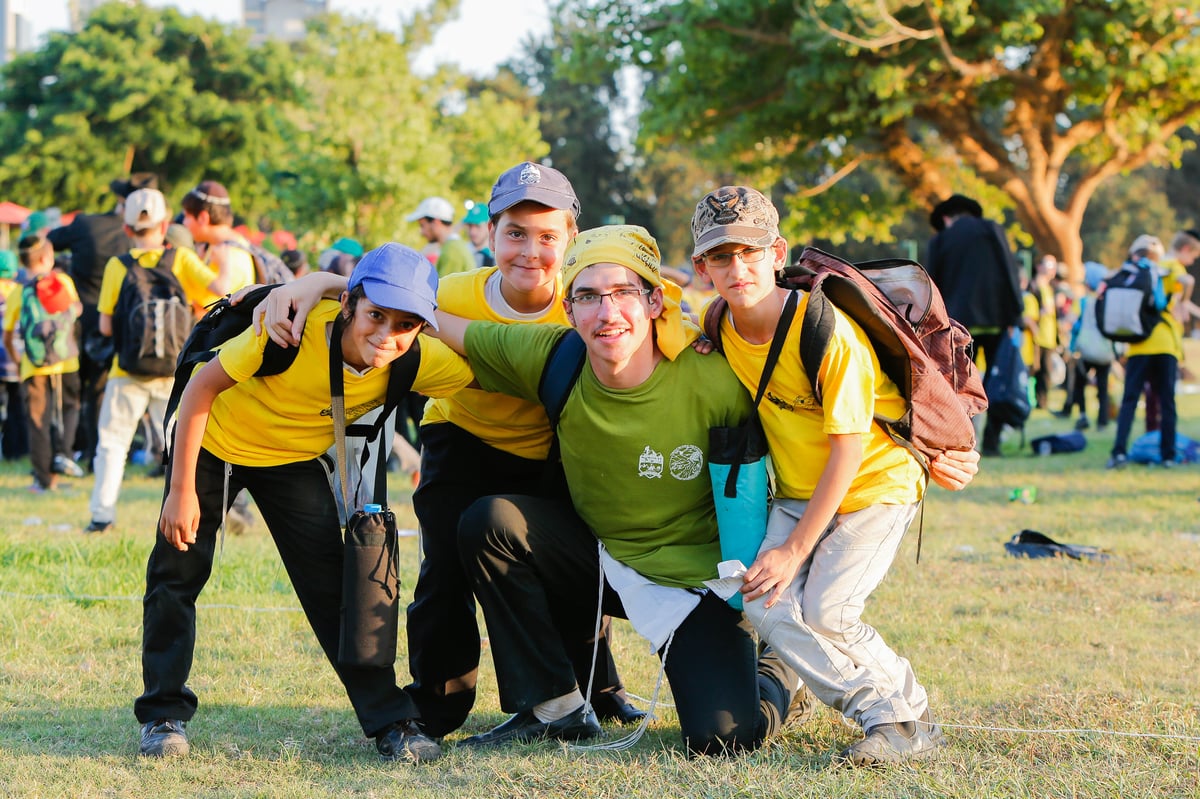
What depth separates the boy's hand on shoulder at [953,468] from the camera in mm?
3824

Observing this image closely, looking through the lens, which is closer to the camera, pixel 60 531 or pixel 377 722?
pixel 377 722

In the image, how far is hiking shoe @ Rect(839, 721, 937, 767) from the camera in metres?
3.48

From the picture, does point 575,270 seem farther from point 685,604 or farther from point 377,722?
point 377,722

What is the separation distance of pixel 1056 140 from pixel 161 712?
21.7 metres

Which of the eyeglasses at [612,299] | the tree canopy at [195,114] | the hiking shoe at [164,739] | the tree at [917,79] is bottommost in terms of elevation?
the hiking shoe at [164,739]

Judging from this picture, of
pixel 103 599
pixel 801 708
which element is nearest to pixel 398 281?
pixel 801 708

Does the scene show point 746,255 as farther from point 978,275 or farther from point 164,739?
point 978,275

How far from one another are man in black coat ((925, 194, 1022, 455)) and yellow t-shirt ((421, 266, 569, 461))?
6991 millimetres

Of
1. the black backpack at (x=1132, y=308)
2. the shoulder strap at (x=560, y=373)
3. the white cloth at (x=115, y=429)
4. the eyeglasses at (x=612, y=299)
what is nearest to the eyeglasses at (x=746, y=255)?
the eyeglasses at (x=612, y=299)

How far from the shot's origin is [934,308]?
3719 mm

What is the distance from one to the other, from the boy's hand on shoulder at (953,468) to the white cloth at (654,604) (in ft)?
2.82

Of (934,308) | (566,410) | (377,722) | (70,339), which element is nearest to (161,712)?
(377,722)

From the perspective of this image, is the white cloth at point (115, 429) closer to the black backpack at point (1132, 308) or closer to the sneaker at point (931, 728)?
the sneaker at point (931, 728)

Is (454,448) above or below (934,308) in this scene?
below
